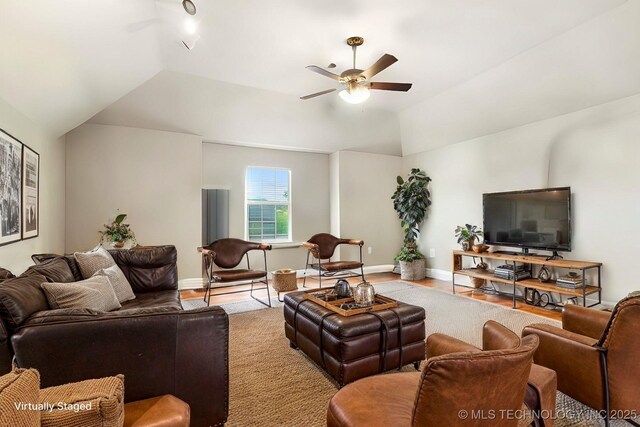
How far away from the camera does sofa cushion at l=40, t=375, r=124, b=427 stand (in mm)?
866

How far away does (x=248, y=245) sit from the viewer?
15.4ft

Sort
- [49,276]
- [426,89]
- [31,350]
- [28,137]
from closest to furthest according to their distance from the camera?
1. [31,350]
2. [49,276]
3. [28,137]
4. [426,89]

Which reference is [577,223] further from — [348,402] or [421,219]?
[348,402]

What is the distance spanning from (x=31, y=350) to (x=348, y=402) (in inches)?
49.4

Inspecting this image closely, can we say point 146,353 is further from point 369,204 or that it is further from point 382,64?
point 369,204

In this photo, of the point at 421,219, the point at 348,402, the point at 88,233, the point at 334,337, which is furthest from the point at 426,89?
the point at 88,233

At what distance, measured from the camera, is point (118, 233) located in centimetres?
435

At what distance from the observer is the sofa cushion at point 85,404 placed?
87cm

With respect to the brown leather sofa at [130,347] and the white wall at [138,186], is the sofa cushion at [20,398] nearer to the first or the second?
the brown leather sofa at [130,347]

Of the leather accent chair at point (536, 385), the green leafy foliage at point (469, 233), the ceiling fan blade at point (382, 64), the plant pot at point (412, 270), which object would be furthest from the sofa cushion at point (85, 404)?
the plant pot at point (412, 270)

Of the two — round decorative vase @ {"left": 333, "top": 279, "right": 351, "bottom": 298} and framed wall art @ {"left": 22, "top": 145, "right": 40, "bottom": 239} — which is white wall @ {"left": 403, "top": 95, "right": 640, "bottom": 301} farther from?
framed wall art @ {"left": 22, "top": 145, "right": 40, "bottom": 239}

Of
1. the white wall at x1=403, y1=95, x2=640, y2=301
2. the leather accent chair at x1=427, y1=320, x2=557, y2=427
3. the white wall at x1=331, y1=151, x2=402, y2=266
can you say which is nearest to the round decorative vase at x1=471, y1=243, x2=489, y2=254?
the white wall at x1=403, y1=95, x2=640, y2=301

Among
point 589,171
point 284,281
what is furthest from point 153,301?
point 589,171

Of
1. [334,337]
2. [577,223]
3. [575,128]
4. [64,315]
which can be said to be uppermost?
[575,128]
